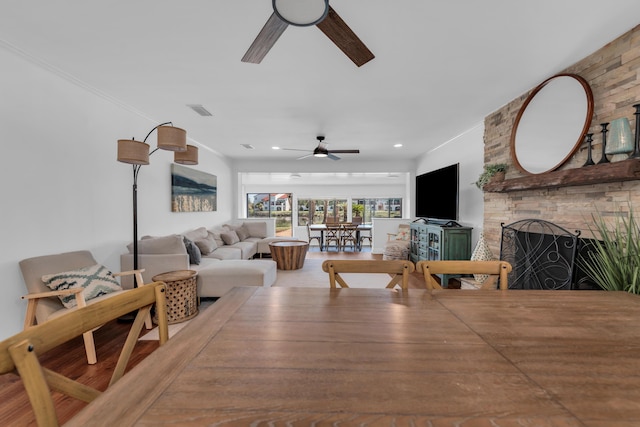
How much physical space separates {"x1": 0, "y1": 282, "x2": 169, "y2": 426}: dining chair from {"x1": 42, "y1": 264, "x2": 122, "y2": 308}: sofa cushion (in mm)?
1796

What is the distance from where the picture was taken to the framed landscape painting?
451 cm

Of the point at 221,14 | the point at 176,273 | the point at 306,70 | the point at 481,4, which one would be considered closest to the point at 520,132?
the point at 481,4

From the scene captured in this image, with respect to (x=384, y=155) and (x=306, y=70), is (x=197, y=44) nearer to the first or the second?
(x=306, y=70)

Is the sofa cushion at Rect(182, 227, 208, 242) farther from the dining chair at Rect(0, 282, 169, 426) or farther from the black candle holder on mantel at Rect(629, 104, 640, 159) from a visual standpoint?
the black candle holder on mantel at Rect(629, 104, 640, 159)

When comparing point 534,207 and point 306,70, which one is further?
point 534,207

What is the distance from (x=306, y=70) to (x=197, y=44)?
919 mm

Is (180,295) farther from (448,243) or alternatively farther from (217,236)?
(448,243)

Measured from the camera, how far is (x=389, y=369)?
2.34ft

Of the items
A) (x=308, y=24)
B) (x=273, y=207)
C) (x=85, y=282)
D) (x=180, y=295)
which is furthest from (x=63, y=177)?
(x=273, y=207)

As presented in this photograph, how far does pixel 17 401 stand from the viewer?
5.40 ft

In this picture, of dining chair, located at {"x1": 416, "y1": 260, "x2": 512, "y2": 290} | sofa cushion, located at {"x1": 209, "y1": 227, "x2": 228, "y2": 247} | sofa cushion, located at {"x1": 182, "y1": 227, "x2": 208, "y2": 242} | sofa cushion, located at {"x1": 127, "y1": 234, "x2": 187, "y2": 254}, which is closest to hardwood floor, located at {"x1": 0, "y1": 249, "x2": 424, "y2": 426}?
sofa cushion, located at {"x1": 127, "y1": 234, "x2": 187, "y2": 254}

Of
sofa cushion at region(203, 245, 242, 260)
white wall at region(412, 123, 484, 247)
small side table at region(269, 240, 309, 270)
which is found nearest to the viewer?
white wall at region(412, 123, 484, 247)

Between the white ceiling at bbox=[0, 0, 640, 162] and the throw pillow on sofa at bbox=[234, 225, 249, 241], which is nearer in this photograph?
the white ceiling at bbox=[0, 0, 640, 162]

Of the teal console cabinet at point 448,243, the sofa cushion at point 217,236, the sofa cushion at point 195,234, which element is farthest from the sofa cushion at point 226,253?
the teal console cabinet at point 448,243
